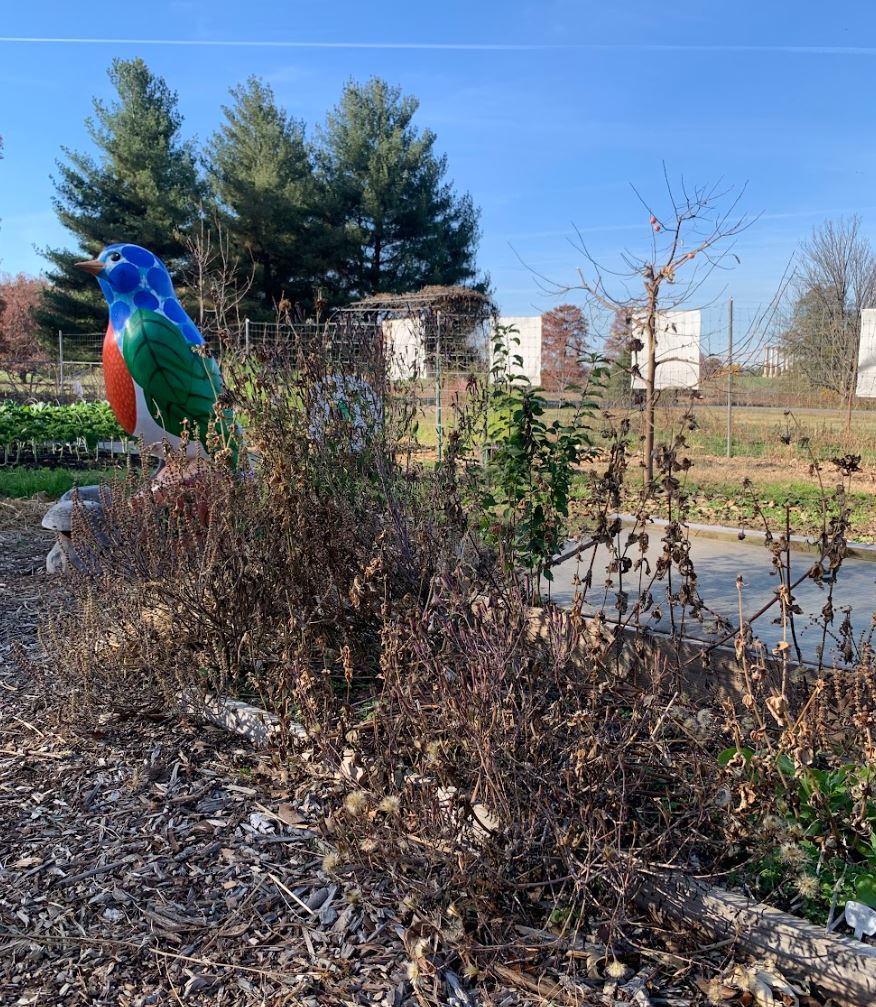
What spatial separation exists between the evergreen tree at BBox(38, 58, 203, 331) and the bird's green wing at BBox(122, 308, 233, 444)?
2041cm

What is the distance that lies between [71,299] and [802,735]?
27.6 m

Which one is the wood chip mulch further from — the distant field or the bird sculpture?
the distant field

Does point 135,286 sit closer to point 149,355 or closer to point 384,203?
point 149,355

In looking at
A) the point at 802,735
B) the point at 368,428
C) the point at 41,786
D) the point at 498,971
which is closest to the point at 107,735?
the point at 41,786

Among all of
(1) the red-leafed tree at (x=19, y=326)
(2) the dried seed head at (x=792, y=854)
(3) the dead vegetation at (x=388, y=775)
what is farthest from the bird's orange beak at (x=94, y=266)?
(1) the red-leafed tree at (x=19, y=326)

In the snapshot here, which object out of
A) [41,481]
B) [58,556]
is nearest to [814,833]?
[58,556]

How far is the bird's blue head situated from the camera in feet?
21.5

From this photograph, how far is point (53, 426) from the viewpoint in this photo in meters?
11.7

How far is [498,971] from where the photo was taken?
6.23ft

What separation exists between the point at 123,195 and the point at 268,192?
14.5 ft

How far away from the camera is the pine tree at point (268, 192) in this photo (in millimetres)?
26233

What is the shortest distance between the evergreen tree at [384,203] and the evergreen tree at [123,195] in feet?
15.8

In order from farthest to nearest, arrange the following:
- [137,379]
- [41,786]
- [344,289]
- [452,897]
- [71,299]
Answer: [344,289] → [71,299] → [137,379] → [41,786] → [452,897]

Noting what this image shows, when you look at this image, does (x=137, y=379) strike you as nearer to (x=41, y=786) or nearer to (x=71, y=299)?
(x=41, y=786)
